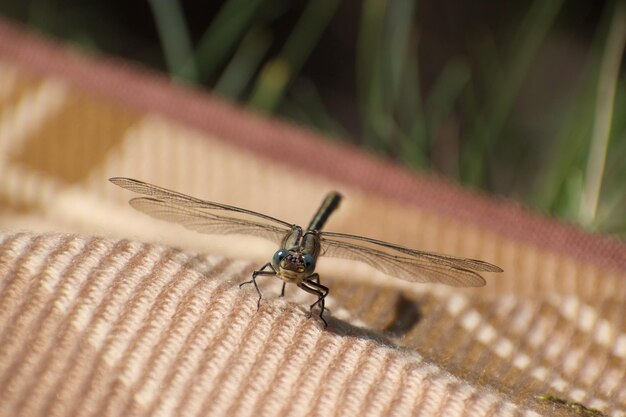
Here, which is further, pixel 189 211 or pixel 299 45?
pixel 299 45

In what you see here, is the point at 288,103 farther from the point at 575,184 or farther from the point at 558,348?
the point at 558,348

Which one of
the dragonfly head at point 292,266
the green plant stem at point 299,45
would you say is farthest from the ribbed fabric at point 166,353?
the green plant stem at point 299,45

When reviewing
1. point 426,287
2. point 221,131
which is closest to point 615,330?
point 426,287

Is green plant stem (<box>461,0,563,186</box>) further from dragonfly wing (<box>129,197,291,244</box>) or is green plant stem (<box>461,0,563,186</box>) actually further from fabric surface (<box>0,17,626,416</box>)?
dragonfly wing (<box>129,197,291,244</box>)

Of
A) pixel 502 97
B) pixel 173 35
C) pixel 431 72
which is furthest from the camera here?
pixel 431 72

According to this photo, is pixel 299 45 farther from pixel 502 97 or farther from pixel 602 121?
pixel 602 121

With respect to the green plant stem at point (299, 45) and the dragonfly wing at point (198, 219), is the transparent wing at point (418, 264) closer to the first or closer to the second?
the dragonfly wing at point (198, 219)

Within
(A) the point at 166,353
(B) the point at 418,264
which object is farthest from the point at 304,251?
(A) the point at 166,353

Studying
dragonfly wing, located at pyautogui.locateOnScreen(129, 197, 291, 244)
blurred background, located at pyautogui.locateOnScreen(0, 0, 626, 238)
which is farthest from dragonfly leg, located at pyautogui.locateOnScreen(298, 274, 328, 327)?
blurred background, located at pyautogui.locateOnScreen(0, 0, 626, 238)
